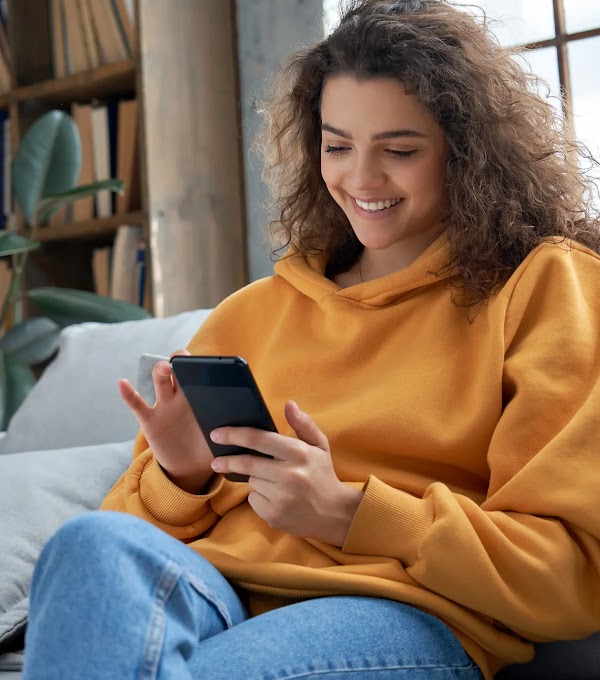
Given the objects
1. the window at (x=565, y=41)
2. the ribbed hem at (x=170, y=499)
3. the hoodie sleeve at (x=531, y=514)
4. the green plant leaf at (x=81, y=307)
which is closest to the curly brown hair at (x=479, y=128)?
the hoodie sleeve at (x=531, y=514)

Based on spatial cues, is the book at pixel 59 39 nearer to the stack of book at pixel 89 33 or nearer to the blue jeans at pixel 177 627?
the stack of book at pixel 89 33

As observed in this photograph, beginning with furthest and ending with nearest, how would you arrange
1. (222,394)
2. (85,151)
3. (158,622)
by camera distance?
(85,151), (222,394), (158,622)

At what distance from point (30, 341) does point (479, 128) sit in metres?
1.62

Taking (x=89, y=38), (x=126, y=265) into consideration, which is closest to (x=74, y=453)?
(x=126, y=265)

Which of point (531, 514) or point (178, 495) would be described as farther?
point (178, 495)

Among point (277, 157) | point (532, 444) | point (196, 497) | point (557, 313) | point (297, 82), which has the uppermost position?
point (297, 82)

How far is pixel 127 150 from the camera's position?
9.07ft

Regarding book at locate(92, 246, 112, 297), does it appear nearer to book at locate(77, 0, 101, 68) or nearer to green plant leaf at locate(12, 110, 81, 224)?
green plant leaf at locate(12, 110, 81, 224)

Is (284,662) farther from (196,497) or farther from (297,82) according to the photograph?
(297,82)

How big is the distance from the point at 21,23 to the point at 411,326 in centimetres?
219

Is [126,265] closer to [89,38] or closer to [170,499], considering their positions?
[89,38]

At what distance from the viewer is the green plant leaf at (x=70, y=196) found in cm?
252

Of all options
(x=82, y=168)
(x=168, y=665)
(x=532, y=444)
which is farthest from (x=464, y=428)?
(x=82, y=168)

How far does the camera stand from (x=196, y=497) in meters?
1.21
